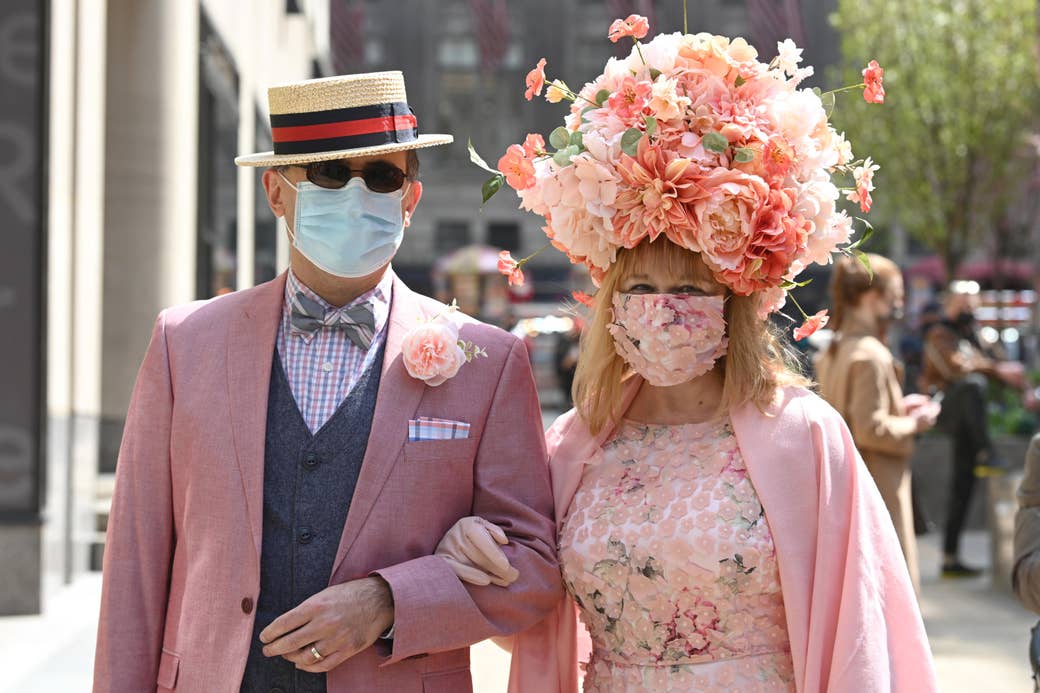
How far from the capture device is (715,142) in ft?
10.1

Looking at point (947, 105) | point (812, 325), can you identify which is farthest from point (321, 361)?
point (947, 105)

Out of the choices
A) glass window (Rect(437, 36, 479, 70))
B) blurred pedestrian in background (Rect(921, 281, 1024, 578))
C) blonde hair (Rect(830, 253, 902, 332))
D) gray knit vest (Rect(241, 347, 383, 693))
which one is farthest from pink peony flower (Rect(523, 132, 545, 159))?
glass window (Rect(437, 36, 479, 70))

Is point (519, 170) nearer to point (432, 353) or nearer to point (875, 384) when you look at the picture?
point (432, 353)

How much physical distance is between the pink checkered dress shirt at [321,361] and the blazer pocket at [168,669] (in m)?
0.57

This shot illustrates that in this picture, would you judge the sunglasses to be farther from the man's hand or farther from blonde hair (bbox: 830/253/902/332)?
blonde hair (bbox: 830/253/902/332)

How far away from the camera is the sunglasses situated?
3193 millimetres

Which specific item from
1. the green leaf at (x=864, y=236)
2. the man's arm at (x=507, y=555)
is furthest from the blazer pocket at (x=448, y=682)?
the green leaf at (x=864, y=236)

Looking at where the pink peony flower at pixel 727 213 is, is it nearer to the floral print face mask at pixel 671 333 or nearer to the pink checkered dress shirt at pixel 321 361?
the floral print face mask at pixel 671 333

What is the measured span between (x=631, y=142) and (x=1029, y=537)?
4.44ft

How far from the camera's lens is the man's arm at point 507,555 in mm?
2885

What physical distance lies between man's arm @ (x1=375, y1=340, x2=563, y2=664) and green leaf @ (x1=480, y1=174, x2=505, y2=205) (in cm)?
35

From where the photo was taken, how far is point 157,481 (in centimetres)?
302

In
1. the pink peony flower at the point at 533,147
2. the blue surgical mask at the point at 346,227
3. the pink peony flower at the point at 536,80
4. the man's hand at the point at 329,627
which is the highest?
the pink peony flower at the point at 536,80

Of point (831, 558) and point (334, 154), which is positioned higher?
point (334, 154)
